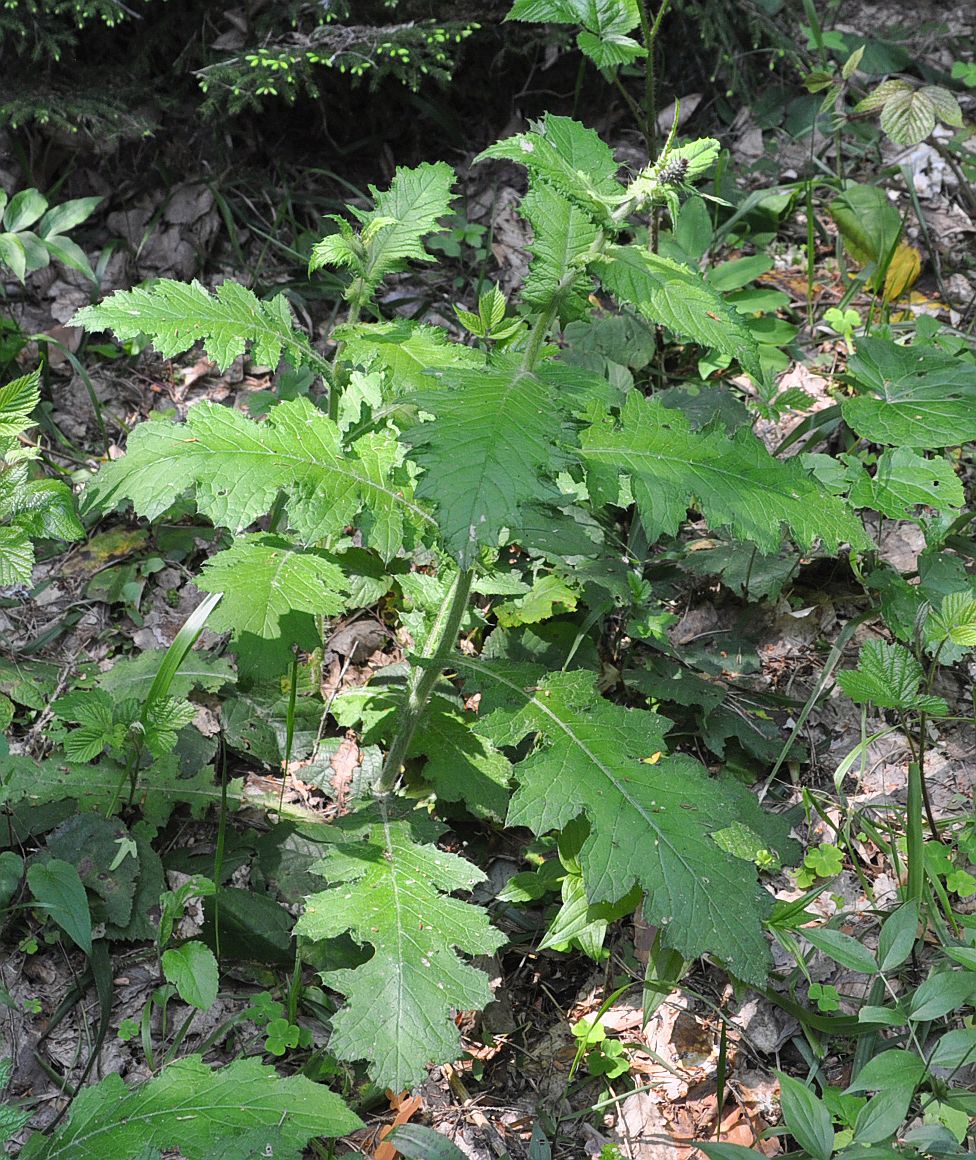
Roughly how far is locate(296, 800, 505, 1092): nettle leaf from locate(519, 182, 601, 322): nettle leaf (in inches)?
51.7

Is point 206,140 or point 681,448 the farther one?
point 206,140

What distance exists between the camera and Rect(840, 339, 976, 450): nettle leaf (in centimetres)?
271

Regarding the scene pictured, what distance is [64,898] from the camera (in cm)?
238

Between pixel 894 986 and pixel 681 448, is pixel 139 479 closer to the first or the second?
pixel 681 448

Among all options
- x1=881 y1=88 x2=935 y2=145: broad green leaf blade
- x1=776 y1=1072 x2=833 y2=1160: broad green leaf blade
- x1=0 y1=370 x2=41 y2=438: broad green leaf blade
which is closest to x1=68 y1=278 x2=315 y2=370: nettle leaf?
x1=0 y1=370 x2=41 y2=438: broad green leaf blade

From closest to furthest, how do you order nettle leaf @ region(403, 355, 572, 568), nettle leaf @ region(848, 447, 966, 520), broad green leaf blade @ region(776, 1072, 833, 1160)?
nettle leaf @ region(403, 355, 572, 568) < broad green leaf blade @ region(776, 1072, 833, 1160) < nettle leaf @ region(848, 447, 966, 520)

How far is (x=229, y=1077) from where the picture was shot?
1987 millimetres

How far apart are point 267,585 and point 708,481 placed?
40.9 inches

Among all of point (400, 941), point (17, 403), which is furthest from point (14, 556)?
point (400, 941)

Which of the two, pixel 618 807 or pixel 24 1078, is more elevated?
pixel 618 807

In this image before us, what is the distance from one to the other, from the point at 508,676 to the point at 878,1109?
3.80 ft

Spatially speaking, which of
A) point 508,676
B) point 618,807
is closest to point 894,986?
point 618,807

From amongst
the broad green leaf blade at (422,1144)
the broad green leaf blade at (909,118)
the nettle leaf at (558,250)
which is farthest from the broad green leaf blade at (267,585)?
the broad green leaf blade at (909,118)

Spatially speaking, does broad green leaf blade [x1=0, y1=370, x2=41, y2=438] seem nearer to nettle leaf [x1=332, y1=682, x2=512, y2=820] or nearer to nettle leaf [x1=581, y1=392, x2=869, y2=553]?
nettle leaf [x1=332, y1=682, x2=512, y2=820]
